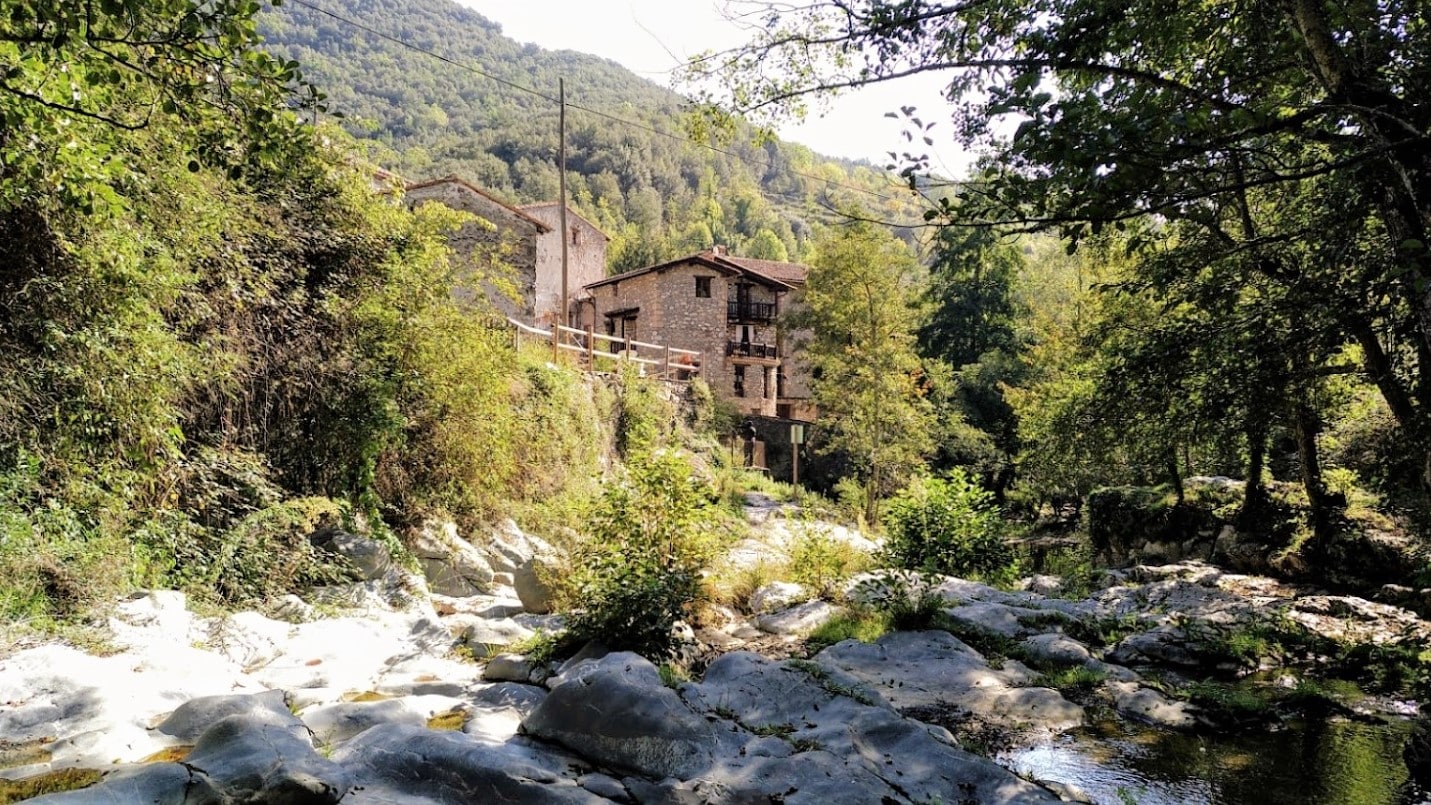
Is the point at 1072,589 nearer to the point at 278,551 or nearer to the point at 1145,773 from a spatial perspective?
the point at 1145,773

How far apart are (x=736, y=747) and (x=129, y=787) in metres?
2.80

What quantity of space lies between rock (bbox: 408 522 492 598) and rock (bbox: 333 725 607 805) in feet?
18.1

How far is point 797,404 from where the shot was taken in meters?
39.8

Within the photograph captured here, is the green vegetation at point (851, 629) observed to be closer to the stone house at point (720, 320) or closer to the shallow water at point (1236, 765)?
the shallow water at point (1236, 765)

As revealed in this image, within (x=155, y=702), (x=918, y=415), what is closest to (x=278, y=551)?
(x=155, y=702)

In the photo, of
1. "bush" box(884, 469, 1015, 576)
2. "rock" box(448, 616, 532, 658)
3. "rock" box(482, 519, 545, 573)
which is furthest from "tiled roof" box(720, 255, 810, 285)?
"rock" box(448, 616, 532, 658)

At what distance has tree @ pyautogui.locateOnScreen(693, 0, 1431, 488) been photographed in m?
3.07

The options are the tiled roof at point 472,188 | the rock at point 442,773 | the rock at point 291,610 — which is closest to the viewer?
the rock at point 442,773

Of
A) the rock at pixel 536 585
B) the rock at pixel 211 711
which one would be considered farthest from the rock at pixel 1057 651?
the rock at pixel 211 711

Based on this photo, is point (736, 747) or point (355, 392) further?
point (355, 392)

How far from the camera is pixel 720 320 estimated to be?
119ft

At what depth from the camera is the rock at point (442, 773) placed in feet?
11.1

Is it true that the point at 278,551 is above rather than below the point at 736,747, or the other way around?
above

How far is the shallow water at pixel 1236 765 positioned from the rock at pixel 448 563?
646 cm
